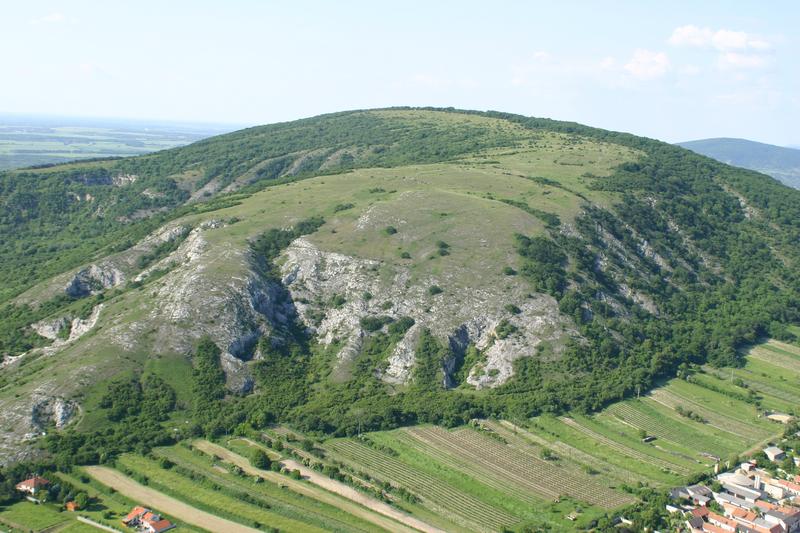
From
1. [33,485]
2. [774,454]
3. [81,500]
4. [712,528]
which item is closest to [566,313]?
[774,454]

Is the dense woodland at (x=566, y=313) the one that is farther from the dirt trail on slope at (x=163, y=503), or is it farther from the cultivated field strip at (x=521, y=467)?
the dirt trail on slope at (x=163, y=503)

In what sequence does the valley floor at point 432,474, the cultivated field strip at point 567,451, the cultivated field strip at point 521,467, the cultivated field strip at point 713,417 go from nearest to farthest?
the valley floor at point 432,474, the cultivated field strip at point 521,467, the cultivated field strip at point 567,451, the cultivated field strip at point 713,417

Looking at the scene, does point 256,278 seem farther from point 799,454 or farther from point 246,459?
point 799,454

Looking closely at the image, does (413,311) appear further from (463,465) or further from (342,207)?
(342,207)

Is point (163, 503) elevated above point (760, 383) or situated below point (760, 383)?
below

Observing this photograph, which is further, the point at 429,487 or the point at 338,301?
the point at 338,301

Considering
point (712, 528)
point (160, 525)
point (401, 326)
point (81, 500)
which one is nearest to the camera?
point (160, 525)

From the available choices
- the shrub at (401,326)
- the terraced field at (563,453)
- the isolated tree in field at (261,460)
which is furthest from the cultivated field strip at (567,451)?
the isolated tree in field at (261,460)

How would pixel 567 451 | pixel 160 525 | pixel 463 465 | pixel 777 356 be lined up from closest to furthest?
pixel 160 525
pixel 463 465
pixel 567 451
pixel 777 356
